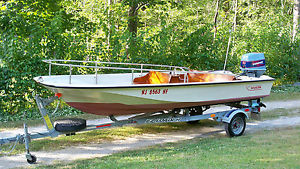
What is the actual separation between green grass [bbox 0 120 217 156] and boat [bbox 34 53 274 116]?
100 cm

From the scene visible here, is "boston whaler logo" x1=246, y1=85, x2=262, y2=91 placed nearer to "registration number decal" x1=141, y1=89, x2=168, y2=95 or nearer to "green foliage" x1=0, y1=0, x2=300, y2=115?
"registration number decal" x1=141, y1=89, x2=168, y2=95

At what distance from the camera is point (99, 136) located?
267 inches

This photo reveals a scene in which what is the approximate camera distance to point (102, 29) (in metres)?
9.84

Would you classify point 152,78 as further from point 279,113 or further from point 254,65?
point 279,113

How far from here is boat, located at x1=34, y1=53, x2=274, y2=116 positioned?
17.3 ft

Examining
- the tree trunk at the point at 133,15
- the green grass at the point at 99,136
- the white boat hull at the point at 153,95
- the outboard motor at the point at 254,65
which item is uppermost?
the tree trunk at the point at 133,15

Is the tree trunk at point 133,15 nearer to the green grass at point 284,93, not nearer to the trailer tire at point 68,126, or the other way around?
the green grass at point 284,93

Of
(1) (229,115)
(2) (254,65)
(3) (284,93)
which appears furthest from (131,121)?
(3) (284,93)

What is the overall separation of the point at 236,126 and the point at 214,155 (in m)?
1.71

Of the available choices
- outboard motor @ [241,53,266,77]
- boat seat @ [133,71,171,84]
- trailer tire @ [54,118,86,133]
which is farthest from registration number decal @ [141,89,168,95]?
outboard motor @ [241,53,266,77]

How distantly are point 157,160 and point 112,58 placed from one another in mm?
5229

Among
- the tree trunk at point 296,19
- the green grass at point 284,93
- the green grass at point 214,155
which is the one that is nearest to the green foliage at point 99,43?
the green grass at point 284,93

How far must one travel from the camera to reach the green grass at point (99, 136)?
6.03 m

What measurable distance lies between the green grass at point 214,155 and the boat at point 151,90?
82cm
